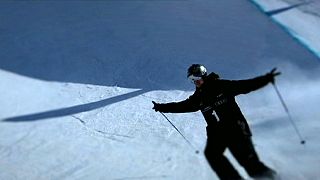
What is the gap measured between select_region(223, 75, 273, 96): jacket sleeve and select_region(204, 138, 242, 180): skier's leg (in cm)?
56

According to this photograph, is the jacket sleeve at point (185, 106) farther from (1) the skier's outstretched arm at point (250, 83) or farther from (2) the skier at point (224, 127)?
(1) the skier's outstretched arm at point (250, 83)

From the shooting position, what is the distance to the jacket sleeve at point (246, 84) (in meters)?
4.26

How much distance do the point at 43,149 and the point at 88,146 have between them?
0.59 meters

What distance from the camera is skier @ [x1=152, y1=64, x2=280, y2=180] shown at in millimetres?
4625

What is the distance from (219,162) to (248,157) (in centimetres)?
31

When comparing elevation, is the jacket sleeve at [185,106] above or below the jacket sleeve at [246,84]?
below

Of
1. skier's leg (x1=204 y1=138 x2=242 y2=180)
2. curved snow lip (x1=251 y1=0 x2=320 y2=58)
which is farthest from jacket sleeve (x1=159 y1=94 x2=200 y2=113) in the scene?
curved snow lip (x1=251 y1=0 x2=320 y2=58)

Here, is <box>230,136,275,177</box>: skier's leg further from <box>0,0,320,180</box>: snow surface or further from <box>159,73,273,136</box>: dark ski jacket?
<box>0,0,320,180</box>: snow surface

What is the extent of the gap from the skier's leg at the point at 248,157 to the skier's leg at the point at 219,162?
0.12 m

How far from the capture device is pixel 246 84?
4492 mm

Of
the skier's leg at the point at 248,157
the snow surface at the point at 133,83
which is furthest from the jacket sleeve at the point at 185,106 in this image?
the snow surface at the point at 133,83

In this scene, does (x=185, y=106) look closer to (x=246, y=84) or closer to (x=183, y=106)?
(x=183, y=106)

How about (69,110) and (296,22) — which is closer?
(69,110)

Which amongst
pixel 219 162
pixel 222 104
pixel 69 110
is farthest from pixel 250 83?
pixel 69 110
